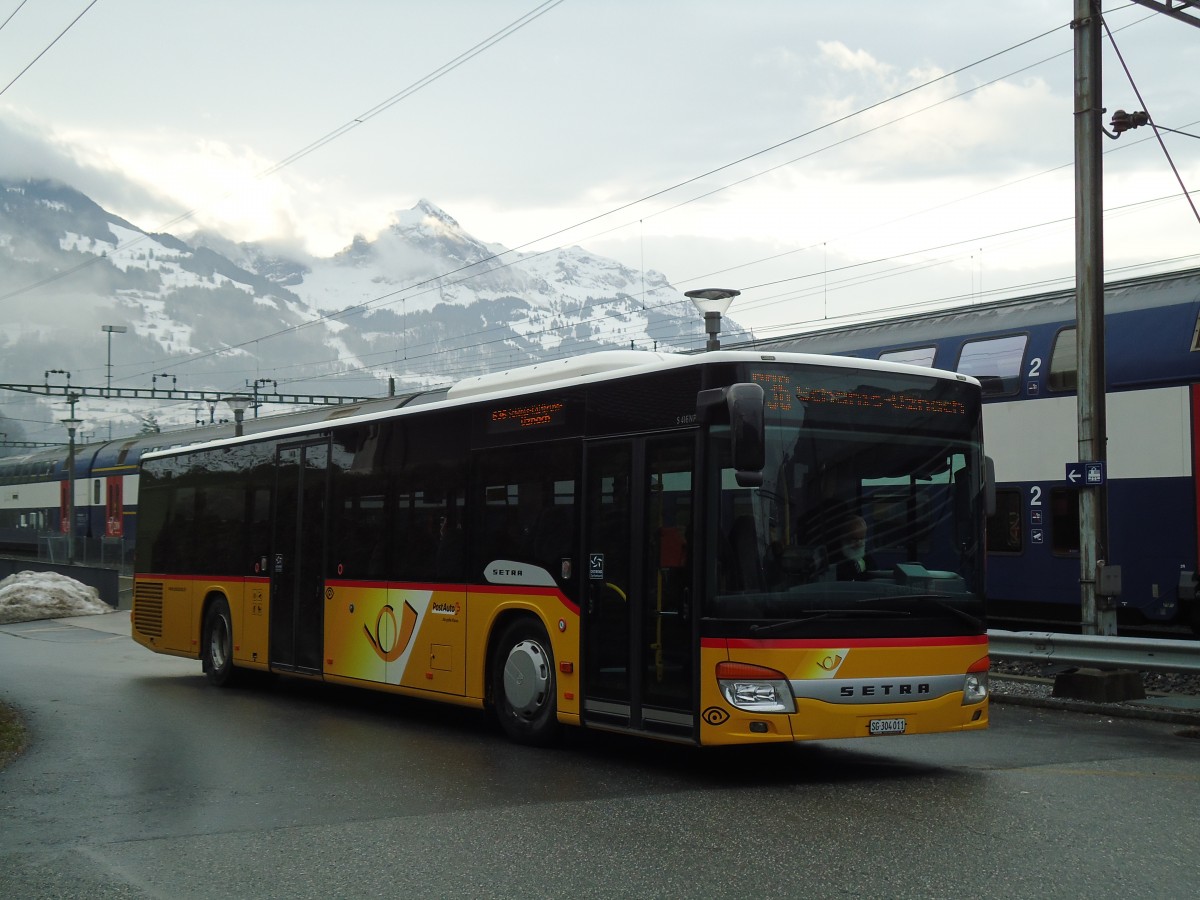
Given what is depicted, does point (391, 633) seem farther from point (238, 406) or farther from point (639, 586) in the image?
point (238, 406)

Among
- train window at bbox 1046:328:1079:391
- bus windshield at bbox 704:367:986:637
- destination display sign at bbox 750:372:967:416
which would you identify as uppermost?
train window at bbox 1046:328:1079:391

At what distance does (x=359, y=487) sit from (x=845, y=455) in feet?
19.6

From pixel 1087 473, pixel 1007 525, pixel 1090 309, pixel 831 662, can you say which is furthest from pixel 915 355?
pixel 831 662

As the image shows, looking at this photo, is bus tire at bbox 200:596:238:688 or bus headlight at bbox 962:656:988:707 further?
bus tire at bbox 200:596:238:688

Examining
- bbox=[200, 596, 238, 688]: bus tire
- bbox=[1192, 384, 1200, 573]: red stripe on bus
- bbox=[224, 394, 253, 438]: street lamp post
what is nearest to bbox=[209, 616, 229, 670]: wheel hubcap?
bbox=[200, 596, 238, 688]: bus tire

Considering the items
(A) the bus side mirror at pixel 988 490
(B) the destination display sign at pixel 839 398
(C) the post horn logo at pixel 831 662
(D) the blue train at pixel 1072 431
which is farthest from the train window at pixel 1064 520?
(C) the post horn logo at pixel 831 662

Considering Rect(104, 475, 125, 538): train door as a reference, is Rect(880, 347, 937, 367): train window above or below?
above

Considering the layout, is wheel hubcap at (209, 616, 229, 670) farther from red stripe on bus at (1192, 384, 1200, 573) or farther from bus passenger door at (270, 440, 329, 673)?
red stripe on bus at (1192, 384, 1200, 573)

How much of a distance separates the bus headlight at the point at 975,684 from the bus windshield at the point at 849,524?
0.82 feet

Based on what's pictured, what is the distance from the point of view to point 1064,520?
1877 cm

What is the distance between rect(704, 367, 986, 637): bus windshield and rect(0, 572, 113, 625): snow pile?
25.9 metres

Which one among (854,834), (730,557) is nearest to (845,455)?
(730,557)

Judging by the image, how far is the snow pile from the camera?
31.9 metres

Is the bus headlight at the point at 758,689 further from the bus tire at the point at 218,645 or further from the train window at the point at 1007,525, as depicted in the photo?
the train window at the point at 1007,525
